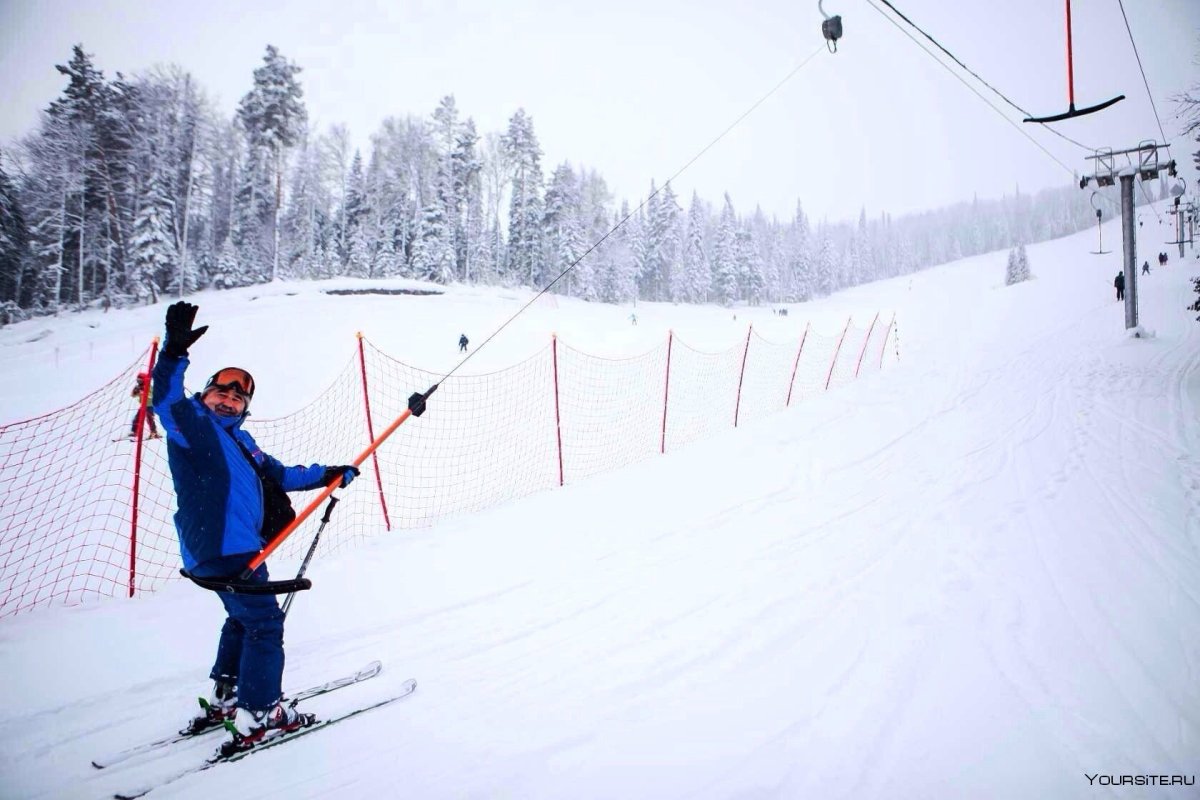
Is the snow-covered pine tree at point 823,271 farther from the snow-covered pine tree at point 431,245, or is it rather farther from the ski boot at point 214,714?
the ski boot at point 214,714

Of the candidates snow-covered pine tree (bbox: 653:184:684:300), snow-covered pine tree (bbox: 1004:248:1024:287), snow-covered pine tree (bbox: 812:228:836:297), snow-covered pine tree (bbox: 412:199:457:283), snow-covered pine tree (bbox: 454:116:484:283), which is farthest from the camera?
snow-covered pine tree (bbox: 812:228:836:297)

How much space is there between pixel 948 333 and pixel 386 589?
27.6 metres

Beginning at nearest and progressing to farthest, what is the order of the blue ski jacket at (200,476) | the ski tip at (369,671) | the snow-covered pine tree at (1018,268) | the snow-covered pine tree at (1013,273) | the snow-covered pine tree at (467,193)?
the blue ski jacket at (200,476) → the ski tip at (369,671) → the snow-covered pine tree at (467,193) → the snow-covered pine tree at (1018,268) → the snow-covered pine tree at (1013,273)

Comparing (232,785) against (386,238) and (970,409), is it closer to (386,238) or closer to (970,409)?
(970,409)

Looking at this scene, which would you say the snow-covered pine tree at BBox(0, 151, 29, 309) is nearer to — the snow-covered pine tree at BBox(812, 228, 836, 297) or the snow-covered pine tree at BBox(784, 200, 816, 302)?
the snow-covered pine tree at BBox(784, 200, 816, 302)

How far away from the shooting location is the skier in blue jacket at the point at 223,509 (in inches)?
91.1

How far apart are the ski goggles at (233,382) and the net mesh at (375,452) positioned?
223 cm

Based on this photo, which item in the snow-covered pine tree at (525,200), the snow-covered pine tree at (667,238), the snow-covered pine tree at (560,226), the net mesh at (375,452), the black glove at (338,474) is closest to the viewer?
the black glove at (338,474)

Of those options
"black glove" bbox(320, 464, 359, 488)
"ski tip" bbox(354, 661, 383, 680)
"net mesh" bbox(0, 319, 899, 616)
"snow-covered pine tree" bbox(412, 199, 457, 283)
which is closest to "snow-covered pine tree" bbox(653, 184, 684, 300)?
"snow-covered pine tree" bbox(412, 199, 457, 283)

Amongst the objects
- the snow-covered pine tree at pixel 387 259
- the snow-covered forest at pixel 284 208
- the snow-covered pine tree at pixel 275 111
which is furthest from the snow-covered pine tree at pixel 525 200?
the snow-covered pine tree at pixel 275 111

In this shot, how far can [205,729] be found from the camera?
8.17 feet

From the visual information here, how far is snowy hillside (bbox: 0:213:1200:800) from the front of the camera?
2.12 m

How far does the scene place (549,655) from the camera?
2.93m

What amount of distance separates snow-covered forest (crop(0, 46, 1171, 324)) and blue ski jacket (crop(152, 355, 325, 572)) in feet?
74.2
